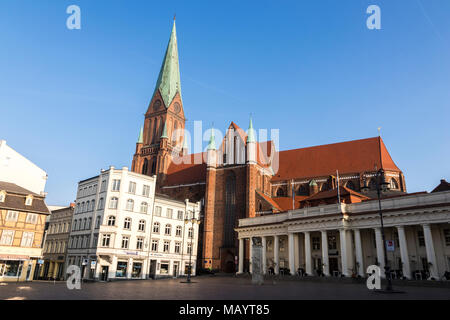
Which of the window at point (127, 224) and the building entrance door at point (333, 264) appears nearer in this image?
the building entrance door at point (333, 264)

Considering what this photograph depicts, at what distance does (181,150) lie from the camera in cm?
8831

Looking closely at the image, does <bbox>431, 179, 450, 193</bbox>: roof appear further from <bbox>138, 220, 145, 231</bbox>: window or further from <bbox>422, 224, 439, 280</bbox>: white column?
<bbox>138, 220, 145, 231</bbox>: window

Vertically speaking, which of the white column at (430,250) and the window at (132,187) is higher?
the window at (132,187)

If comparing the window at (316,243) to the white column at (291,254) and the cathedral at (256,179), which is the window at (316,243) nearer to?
the white column at (291,254)

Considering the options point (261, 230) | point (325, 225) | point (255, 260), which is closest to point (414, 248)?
point (325, 225)

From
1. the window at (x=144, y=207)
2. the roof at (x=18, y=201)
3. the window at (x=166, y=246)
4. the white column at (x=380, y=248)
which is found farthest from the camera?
the window at (x=166, y=246)

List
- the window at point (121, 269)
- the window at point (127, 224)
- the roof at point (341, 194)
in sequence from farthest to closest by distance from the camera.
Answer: the window at point (127, 224) < the roof at point (341, 194) < the window at point (121, 269)

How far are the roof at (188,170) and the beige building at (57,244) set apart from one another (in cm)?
2625

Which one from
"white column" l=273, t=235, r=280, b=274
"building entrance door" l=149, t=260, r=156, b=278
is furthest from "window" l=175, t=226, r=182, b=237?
"white column" l=273, t=235, r=280, b=274

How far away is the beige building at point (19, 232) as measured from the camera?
34.5 metres

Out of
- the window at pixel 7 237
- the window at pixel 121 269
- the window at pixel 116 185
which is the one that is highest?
the window at pixel 116 185

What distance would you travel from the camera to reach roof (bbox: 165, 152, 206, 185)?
70.1m

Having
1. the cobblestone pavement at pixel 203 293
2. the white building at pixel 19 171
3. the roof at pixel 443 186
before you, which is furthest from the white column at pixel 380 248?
the white building at pixel 19 171
